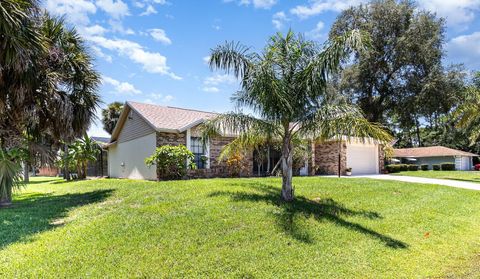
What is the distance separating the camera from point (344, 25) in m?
31.4

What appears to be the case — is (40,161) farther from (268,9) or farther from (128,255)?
(268,9)

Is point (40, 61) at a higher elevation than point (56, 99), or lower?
higher

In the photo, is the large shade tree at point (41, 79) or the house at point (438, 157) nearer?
the large shade tree at point (41, 79)

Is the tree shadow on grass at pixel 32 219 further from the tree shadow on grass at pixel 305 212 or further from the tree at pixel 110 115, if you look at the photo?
the tree at pixel 110 115

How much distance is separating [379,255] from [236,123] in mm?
5372

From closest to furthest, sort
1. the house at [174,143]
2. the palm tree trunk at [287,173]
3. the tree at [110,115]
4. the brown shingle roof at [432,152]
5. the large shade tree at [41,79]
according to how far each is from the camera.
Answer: the large shade tree at [41,79]
the palm tree trunk at [287,173]
the house at [174,143]
the tree at [110,115]
the brown shingle roof at [432,152]

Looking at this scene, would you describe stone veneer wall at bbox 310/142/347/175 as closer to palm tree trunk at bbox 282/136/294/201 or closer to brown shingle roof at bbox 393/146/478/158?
palm tree trunk at bbox 282/136/294/201

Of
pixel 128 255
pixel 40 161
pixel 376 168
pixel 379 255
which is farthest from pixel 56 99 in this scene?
pixel 376 168

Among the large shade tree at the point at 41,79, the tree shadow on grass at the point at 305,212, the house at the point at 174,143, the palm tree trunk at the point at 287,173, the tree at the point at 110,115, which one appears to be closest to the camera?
the tree shadow on grass at the point at 305,212

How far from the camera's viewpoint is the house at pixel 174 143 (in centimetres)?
1680

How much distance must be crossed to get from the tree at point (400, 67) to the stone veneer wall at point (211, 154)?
59.6 ft

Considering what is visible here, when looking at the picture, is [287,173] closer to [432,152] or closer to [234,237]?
[234,237]

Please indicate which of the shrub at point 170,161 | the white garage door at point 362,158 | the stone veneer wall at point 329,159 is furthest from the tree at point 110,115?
the white garage door at point 362,158

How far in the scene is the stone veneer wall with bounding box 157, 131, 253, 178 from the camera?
16469mm
